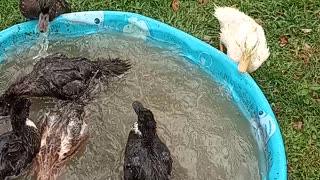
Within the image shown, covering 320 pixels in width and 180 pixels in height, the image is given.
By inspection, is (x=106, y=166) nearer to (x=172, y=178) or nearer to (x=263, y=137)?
(x=172, y=178)

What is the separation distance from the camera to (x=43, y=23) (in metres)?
4.95

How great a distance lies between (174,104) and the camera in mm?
4906

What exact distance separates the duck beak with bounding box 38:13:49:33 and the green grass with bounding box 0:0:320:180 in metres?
0.56

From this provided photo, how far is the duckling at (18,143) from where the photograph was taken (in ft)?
14.2

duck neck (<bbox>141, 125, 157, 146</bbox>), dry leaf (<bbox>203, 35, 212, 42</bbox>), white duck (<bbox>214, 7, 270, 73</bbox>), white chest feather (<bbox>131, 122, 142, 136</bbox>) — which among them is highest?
white duck (<bbox>214, 7, 270, 73</bbox>)

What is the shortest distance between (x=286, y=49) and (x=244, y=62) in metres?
0.84

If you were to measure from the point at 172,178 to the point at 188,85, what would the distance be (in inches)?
35.3

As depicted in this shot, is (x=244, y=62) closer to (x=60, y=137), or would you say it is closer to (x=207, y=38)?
(x=207, y=38)

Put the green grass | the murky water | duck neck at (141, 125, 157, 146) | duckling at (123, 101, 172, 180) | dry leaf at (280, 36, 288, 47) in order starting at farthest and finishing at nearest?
dry leaf at (280, 36, 288, 47), the green grass, the murky water, duck neck at (141, 125, 157, 146), duckling at (123, 101, 172, 180)

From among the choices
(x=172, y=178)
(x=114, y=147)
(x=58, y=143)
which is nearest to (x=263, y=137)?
(x=172, y=178)

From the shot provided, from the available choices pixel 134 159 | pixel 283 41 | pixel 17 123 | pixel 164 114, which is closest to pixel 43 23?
pixel 17 123

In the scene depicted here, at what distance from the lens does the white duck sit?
4.77m

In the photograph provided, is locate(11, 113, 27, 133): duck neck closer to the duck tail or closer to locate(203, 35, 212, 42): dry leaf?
the duck tail

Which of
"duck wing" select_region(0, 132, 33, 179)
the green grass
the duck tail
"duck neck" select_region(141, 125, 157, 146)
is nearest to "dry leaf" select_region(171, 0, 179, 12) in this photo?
the green grass
